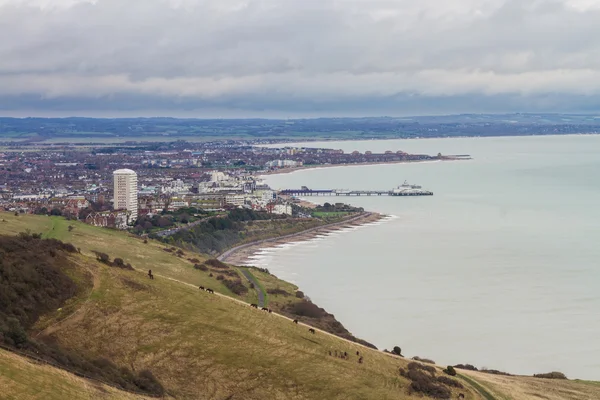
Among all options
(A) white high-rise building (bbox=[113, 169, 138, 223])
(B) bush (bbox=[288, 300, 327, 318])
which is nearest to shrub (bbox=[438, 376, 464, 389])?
(B) bush (bbox=[288, 300, 327, 318])

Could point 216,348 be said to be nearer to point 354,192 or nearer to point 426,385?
point 426,385

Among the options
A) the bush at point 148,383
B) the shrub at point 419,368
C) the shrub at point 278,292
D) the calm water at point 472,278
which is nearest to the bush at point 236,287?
the shrub at point 278,292

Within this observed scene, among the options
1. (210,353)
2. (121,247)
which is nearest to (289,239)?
(121,247)

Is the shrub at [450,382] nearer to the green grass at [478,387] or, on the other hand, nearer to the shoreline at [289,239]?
the green grass at [478,387]

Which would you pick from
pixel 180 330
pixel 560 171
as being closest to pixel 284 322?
pixel 180 330

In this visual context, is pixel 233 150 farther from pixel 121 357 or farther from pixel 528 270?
pixel 121 357
